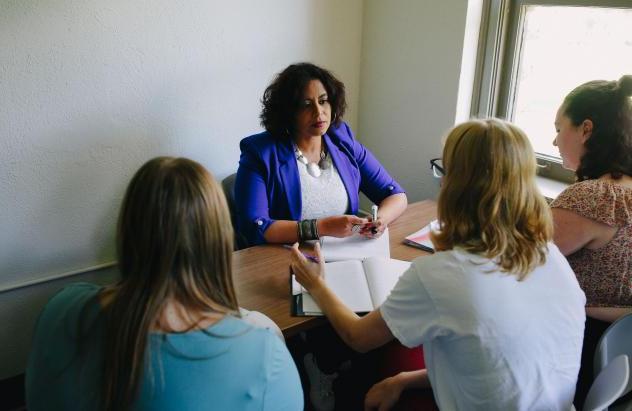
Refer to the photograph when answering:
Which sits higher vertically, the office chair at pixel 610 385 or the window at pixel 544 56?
the window at pixel 544 56

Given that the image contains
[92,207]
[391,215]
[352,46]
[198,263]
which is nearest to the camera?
[198,263]

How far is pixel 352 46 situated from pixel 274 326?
74.5 inches

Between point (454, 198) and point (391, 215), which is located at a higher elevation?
point (454, 198)

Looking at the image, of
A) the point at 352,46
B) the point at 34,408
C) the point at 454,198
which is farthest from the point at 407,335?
the point at 352,46

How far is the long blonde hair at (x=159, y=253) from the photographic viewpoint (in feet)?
2.72

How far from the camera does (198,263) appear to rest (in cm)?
90

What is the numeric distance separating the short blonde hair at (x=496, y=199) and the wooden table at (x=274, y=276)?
17.8 inches

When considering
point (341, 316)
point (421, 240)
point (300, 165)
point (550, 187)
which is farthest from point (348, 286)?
point (550, 187)

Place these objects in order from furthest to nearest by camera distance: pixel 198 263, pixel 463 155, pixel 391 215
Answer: pixel 391 215 < pixel 463 155 < pixel 198 263

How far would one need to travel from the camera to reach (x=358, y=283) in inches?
57.6

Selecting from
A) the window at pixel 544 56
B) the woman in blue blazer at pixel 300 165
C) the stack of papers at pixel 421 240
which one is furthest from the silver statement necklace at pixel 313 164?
the window at pixel 544 56

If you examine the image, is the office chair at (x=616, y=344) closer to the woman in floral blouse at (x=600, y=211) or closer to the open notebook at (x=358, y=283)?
the woman in floral blouse at (x=600, y=211)

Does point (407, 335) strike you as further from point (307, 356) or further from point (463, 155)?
point (307, 356)

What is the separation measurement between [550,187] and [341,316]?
141 cm
